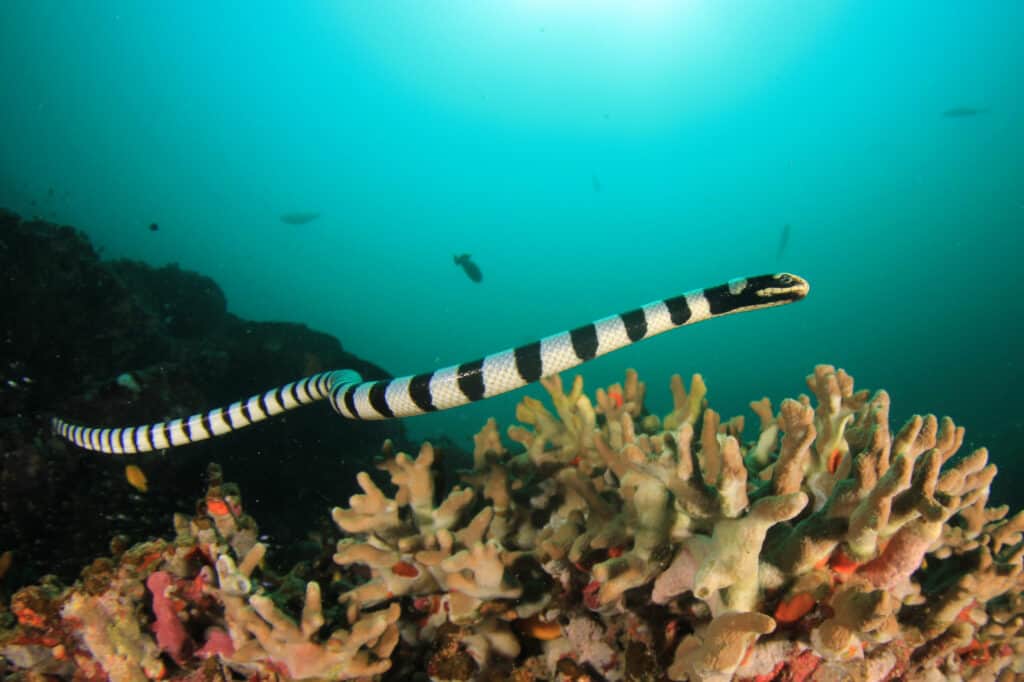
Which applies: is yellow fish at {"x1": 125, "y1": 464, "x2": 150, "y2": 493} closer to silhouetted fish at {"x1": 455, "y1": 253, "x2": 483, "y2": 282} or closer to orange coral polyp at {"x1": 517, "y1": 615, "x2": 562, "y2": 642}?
orange coral polyp at {"x1": 517, "y1": 615, "x2": 562, "y2": 642}

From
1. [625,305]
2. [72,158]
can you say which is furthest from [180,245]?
[625,305]

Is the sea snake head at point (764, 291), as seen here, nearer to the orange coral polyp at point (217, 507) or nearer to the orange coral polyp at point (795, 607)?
the orange coral polyp at point (795, 607)

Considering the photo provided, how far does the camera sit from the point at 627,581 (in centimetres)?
206

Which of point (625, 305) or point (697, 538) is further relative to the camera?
point (625, 305)

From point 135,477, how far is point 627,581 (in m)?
5.33

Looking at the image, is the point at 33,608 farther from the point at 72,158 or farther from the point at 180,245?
the point at 72,158

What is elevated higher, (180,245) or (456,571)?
(180,245)

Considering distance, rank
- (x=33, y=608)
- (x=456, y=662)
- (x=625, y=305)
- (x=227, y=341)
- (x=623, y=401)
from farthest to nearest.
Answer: (x=625, y=305) → (x=227, y=341) → (x=623, y=401) → (x=33, y=608) → (x=456, y=662)

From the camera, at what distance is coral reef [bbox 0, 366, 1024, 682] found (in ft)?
6.22

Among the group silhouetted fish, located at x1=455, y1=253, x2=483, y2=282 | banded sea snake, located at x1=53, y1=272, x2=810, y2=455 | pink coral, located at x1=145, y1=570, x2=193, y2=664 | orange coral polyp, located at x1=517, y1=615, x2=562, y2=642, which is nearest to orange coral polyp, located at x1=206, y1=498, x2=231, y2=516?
pink coral, located at x1=145, y1=570, x2=193, y2=664

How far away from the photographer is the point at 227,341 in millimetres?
8578

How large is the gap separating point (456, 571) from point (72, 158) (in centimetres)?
9793

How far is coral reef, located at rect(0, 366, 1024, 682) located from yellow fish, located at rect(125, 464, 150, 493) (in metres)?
2.79

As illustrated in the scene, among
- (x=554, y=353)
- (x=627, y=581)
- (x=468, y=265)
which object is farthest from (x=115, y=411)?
(x=468, y=265)
